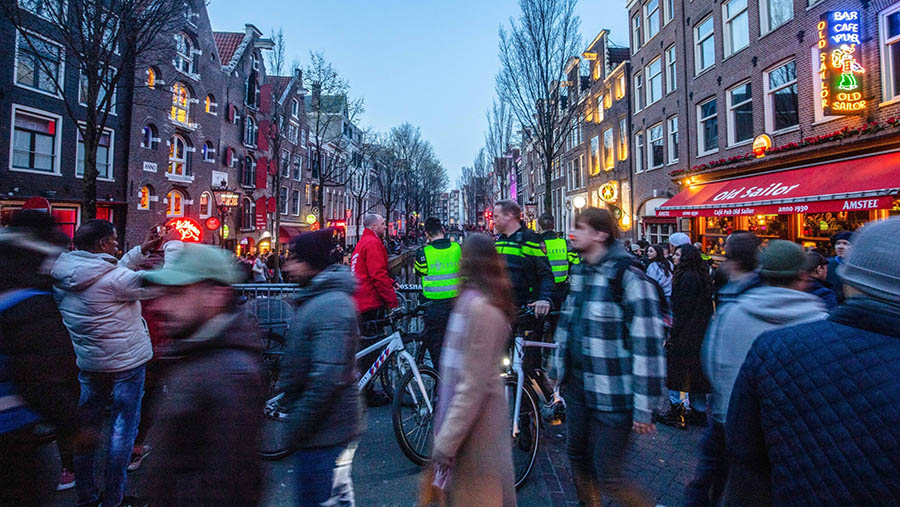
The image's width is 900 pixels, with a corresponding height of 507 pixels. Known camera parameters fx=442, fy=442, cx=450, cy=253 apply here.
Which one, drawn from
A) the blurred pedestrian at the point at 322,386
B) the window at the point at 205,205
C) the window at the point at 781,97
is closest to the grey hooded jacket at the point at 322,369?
the blurred pedestrian at the point at 322,386

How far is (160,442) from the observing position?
161cm

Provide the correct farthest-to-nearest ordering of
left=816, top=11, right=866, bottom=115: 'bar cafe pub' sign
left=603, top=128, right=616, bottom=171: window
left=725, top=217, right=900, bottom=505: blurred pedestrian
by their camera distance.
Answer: left=603, top=128, right=616, bottom=171: window → left=816, top=11, right=866, bottom=115: 'bar cafe pub' sign → left=725, top=217, right=900, bottom=505: blurred pedestrian

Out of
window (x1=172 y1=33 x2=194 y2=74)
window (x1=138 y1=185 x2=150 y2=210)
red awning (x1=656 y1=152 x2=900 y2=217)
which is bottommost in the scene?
red awning (x1=656 y1=152 x2=900 y2=217)

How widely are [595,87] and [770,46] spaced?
50.2ft

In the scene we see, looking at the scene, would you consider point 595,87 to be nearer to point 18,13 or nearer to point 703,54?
point 703,54

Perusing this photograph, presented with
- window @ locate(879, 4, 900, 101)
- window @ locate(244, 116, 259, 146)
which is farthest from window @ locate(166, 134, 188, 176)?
window @ locate(879, 4, 900, 101)

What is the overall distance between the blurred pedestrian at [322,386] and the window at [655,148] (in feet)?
69.8

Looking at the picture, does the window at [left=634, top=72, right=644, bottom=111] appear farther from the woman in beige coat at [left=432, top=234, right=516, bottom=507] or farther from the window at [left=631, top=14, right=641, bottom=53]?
the woman in beige coat at [left=432, top=234, right=516, bottom=507]

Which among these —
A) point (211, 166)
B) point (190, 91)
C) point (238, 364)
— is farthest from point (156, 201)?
point (238, 364)

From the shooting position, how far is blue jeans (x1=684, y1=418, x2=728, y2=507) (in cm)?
250

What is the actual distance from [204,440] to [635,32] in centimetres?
2686

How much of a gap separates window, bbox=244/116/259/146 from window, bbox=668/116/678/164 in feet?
80.0

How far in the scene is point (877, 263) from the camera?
1.02 m

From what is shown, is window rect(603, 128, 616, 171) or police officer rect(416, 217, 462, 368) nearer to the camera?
police officer rect(416, 217, 462, 368)
